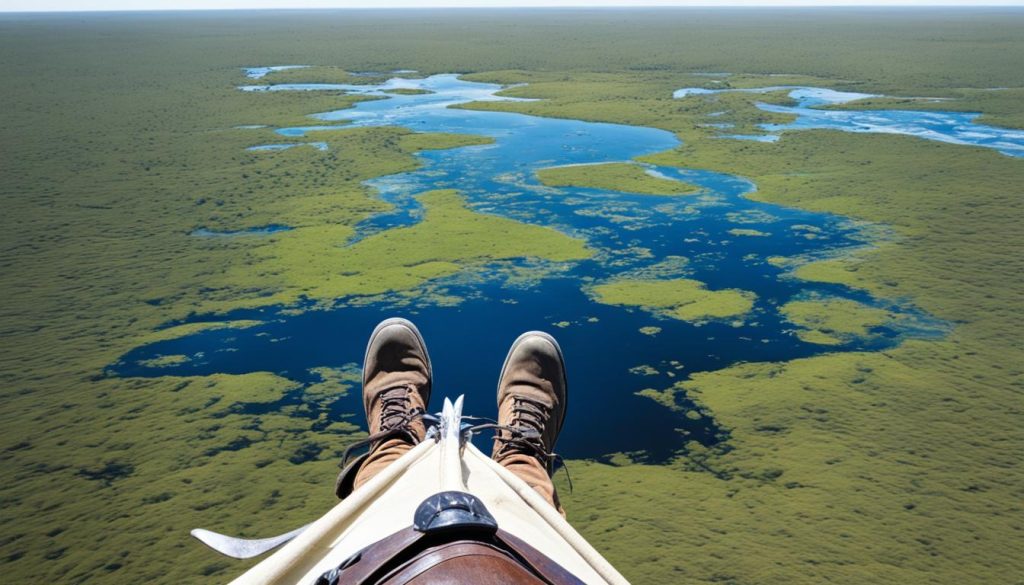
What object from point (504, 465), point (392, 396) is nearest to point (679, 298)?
point (392, 396)

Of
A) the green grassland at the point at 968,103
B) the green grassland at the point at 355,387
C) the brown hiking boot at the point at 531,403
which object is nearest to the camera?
the brown hiking boot at the point at 531,403

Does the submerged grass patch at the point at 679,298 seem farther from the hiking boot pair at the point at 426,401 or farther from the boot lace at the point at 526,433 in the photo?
the boot lace at the point at 526,433

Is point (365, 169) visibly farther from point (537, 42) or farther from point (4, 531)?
point (537, 42)

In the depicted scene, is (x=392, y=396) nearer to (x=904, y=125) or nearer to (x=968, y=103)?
(x=904, y=125)

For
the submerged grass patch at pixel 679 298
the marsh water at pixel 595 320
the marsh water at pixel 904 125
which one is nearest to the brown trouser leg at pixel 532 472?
the marsh water at pixel 595 320

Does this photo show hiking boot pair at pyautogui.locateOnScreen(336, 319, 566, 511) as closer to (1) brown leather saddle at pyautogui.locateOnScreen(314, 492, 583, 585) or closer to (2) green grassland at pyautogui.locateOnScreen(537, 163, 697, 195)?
(1) brown leather saddle at pyautogui.locateOnScreen(314, 492, 583, 585)

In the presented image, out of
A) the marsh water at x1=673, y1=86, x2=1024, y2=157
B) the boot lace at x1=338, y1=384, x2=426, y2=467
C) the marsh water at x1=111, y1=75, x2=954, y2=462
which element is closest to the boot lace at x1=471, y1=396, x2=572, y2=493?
the boot lace at x1=338, y1=384, x2=426, y2=467
